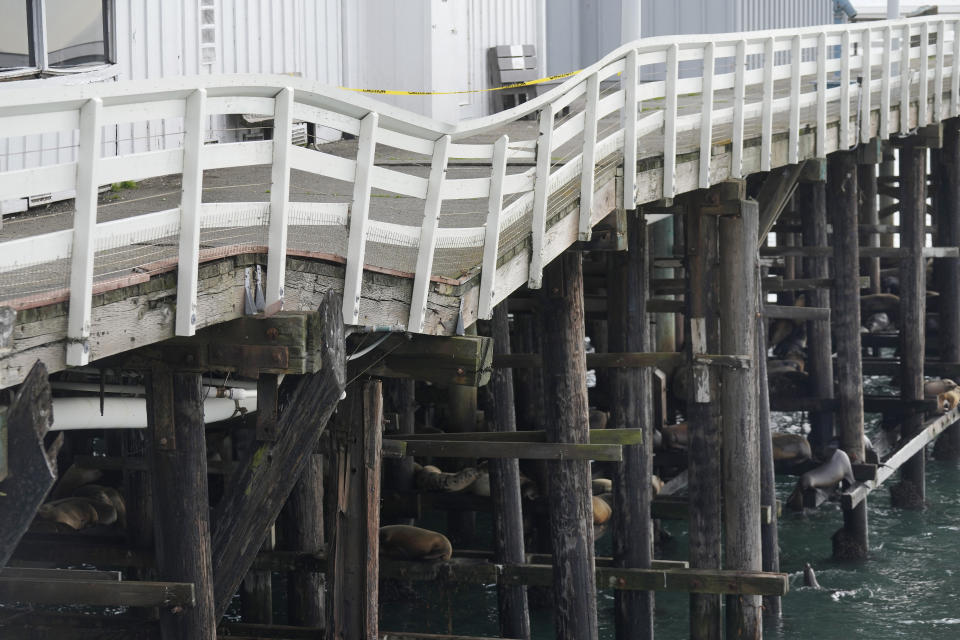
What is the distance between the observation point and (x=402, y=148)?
555 centimetres

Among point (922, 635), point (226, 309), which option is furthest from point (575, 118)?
point (922, 635)

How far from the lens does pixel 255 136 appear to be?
418 inches

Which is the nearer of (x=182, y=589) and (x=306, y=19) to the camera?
(x=182, y=589)

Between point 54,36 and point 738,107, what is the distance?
3918 mm

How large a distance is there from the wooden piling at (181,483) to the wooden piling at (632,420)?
4483mm

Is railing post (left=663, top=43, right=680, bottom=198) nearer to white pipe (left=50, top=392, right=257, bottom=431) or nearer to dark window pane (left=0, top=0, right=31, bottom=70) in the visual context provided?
white pipe (left=50, top=392, right=257, bottom=431)

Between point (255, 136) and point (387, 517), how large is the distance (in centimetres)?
337

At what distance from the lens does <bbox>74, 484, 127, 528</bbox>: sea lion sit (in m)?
10.3

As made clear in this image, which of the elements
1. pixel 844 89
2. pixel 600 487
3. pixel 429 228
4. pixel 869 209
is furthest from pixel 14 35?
pixel 869 209

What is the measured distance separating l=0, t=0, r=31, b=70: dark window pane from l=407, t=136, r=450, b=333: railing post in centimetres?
279

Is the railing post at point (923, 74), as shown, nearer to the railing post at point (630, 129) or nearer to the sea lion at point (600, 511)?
the sea lion at point (600, 511)

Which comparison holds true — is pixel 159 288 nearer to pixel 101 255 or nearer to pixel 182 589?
pixel 101 255

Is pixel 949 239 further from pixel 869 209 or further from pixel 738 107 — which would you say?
pixel 738 107

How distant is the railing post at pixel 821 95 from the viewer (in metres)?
10.2
